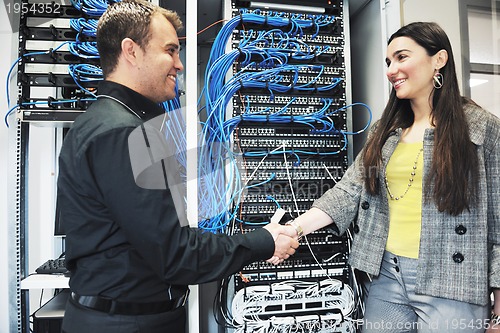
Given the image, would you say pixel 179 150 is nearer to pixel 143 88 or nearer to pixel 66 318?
pixel 143 88

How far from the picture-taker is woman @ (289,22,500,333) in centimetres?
106

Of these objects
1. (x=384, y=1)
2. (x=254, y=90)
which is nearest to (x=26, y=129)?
(x=254, y=90)

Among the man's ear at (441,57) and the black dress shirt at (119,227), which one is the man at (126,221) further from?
the man's ear at (441,57)

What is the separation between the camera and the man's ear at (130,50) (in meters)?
0.96

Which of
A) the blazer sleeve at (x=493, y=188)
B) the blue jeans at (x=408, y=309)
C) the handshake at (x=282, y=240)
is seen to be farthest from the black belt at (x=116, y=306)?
the blazer sleeve at (x=493, y=188)

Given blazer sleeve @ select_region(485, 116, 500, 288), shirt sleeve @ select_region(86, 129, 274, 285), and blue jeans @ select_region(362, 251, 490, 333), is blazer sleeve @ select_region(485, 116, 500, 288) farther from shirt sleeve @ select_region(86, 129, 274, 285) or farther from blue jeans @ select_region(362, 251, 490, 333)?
shirt sleeve @ select_region(86, 129, 274, 285)

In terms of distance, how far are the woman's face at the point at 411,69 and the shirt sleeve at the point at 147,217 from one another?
949 mm

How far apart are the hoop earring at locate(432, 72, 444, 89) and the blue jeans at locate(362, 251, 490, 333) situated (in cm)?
65

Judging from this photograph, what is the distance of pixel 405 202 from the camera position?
1.18 meters

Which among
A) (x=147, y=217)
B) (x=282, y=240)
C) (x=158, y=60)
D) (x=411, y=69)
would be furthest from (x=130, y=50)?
(x=411, y=69)

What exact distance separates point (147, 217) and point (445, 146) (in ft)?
3.25

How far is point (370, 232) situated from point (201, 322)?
1.37 meters

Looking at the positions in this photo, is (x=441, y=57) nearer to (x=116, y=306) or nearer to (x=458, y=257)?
(x=458, y=257)

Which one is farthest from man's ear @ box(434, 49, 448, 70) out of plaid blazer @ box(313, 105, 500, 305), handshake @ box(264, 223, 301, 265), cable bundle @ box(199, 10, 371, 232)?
handshake @ box(264, 223, 301, 265)
